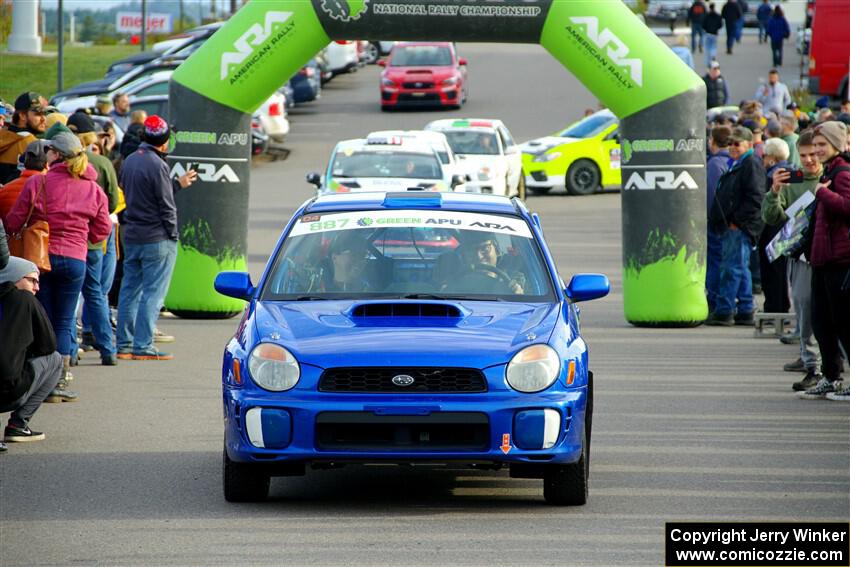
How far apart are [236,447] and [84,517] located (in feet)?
2.68

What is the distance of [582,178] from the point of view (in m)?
32.0

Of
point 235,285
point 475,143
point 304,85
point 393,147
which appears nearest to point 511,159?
point 475,143

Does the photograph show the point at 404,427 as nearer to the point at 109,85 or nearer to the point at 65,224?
the point at 65,224

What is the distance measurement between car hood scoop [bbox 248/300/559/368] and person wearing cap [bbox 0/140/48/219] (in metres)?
3.30

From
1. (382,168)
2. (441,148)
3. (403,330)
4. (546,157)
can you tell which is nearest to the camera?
(403,330)

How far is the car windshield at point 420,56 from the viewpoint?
43594 millimetres

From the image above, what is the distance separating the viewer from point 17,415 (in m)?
10.2

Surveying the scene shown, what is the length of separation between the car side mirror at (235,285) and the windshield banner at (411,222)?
16.2 inches

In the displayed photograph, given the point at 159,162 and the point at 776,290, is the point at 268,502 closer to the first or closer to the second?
the point at 159,162

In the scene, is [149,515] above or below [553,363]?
below

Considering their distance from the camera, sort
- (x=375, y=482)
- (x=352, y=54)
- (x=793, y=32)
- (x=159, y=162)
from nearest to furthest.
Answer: (x=375, y=482) < (x=159, y=162) < (x=352, y=54) < (x=793, y=32)

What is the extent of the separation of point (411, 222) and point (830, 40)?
29.1 m

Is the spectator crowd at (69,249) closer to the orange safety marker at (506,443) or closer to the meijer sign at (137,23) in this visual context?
the orange safety marker at (506,443)

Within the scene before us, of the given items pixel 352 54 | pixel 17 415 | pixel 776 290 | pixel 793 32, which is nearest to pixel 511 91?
pixel 352 54
